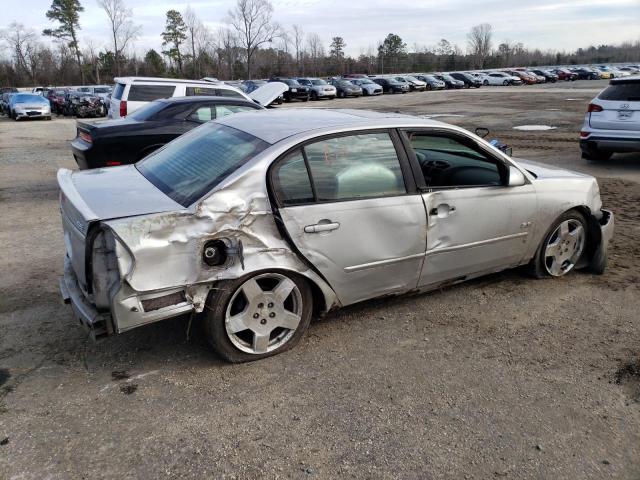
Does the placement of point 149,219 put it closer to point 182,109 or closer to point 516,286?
point 516,286

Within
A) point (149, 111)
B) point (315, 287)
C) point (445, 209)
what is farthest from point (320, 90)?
point (315, 287)

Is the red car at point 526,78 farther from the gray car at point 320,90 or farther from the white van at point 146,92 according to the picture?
the white van at point 146,92

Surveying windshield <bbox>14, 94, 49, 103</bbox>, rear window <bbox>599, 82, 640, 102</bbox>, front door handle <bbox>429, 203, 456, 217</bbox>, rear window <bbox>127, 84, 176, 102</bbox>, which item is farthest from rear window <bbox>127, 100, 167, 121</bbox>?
windshield <bbox>14, 94, 49, 103</bbox>

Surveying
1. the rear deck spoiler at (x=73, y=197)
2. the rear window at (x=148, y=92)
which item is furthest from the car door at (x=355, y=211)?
the rear window at (x=148, y=92)

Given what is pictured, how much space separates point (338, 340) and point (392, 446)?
1140mm

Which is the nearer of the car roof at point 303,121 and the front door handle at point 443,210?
the car roof at point 303,121

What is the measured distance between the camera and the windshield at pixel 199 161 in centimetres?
337

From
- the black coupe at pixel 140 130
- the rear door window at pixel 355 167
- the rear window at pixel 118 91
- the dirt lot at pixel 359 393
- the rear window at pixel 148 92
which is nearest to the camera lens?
the dirt lot at pixel 359 393

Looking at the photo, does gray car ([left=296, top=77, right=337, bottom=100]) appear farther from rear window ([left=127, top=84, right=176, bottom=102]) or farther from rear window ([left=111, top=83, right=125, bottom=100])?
rear window ([left=127, top=84, right=176, bottom=102])

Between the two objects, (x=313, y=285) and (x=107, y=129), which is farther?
(x=107, y=129)

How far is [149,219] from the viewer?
296 cm

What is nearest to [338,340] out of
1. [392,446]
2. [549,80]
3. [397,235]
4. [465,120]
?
[397,235]

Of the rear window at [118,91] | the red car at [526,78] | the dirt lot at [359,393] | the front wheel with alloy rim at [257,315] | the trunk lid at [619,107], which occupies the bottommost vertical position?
the dirt lot at [359,393]

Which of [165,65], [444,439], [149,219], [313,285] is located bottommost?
[444,439]
